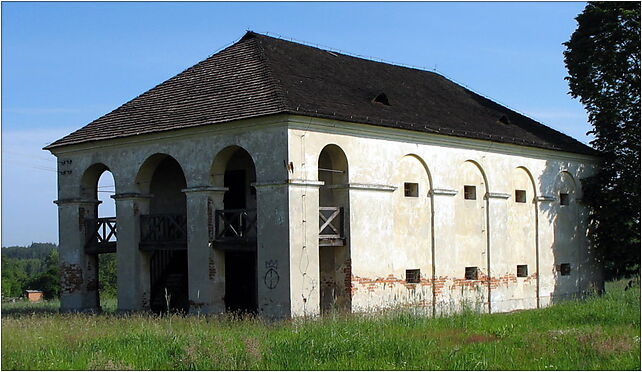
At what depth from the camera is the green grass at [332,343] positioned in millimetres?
15000

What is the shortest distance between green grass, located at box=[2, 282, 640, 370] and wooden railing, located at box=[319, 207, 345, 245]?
2.43 m

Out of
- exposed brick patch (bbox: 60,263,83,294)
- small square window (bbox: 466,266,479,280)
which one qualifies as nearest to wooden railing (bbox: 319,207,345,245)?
small square window (bbox: 466,266,479,280)

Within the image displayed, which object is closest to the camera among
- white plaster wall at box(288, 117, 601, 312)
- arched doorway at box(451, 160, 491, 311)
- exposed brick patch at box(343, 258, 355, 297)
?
exposed brick patch at box(343, 258, 355, 297)

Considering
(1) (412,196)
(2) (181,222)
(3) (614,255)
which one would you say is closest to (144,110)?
(2) (181,222)

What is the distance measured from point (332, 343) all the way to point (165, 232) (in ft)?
33.3

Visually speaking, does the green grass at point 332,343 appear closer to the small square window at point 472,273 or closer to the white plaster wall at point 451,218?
the white plaster wall at point 451,218

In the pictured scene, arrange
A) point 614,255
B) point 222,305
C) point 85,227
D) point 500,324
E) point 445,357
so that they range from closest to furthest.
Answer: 1. point 445,357
2. point 500,324
3. point 222,305
4. point 85,227
5. point 614,255

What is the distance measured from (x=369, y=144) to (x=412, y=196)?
260 cm

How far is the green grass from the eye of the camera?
15000mm

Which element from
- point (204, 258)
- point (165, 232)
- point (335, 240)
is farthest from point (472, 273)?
point (165, 232)

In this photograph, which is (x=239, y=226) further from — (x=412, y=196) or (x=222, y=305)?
(x=412, y=196)

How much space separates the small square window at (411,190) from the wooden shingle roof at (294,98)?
167 centimetres

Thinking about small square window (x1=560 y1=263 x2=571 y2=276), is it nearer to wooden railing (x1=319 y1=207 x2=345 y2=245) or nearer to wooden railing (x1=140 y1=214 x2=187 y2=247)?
wooden railing (x1=319 y1=207 x2=345 y2=245)

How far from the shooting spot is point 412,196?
2541 centimetres
